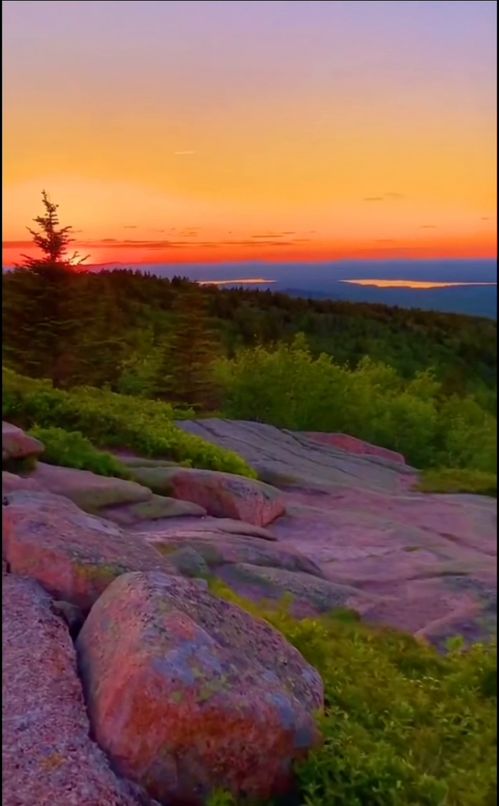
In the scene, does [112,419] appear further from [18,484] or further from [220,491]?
[18,484]

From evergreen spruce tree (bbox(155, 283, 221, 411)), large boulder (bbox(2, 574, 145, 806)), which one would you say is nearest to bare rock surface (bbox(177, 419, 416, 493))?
evergreen spruce tree (bbox(155, 283, 221, 411))

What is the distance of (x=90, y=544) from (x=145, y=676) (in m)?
0.59

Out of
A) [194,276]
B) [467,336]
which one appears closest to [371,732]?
[467,336]

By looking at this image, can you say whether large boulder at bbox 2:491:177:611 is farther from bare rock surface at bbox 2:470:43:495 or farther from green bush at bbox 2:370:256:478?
green bush at bbox 2:370:256:478

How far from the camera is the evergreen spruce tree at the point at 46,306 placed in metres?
2.88

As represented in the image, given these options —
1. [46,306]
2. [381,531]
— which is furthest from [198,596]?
[46,306]

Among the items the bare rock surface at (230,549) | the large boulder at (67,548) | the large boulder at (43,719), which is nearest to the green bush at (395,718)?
the bare rock surface at (230,549)

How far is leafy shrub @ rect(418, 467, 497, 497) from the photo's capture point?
2.38 metres

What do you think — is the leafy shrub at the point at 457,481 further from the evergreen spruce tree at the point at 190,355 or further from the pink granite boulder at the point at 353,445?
the evergreen spruce tree at the point at 190,355

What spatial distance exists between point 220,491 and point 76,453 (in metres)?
0.57

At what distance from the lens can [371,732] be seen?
2947 mm

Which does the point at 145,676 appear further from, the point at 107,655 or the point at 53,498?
the point at 53,498

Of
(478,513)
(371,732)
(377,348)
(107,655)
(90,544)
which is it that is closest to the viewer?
(478,513)

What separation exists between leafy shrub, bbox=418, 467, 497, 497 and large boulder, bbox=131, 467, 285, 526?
1.71 feet
